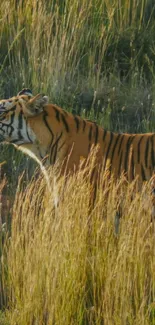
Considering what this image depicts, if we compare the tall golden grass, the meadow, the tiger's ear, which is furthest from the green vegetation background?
the tall golden grass

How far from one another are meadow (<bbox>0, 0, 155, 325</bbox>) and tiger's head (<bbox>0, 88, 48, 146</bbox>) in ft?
1.12

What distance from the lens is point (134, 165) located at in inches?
315

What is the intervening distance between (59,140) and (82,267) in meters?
1.54

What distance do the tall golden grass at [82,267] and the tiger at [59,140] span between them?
47.1 inches

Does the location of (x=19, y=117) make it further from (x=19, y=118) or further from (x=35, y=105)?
(x=35, y=105)

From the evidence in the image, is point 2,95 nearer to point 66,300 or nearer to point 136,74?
point 136,74

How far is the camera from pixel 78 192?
21.7ft

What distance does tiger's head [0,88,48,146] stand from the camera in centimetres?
793

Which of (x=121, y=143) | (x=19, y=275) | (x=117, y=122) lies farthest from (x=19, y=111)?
(x=117, y=122)

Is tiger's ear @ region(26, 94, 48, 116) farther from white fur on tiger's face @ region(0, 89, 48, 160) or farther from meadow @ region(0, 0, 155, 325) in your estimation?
meadow @ region(0, 0, 155, 325)

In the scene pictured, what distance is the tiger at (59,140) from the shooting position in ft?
26.0

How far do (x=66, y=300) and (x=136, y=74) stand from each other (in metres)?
4.30

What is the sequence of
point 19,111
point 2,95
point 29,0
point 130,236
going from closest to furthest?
point 130,236
point 19,111
point 2,95
point 29,0

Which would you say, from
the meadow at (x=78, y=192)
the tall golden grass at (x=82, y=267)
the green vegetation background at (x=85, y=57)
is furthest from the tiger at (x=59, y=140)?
the green vegetation background at (x=85, y=57)
